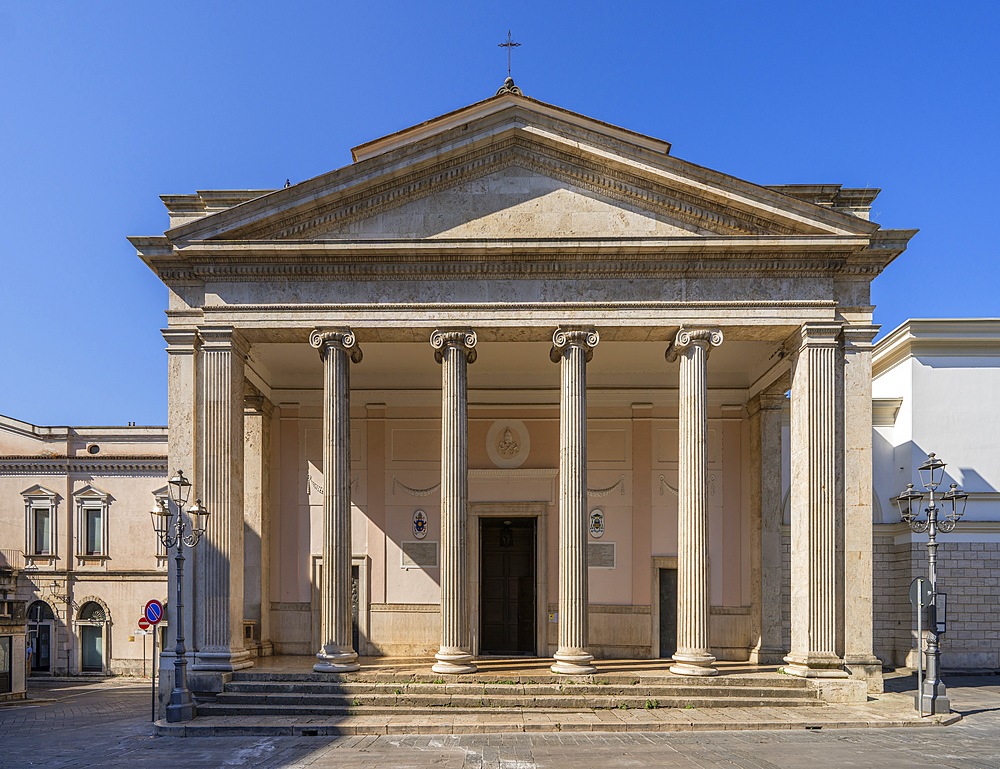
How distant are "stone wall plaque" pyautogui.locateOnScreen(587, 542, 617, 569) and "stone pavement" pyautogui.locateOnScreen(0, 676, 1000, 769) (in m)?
7.23

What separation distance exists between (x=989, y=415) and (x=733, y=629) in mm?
8916

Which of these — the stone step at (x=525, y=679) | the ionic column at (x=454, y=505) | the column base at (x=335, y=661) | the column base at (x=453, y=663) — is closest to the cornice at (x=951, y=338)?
the stone step at (x=525, y=679)

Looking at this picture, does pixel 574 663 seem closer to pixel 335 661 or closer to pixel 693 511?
pixel 693 511

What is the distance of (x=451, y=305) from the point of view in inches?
669

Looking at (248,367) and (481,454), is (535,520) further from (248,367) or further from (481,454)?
(248,367)

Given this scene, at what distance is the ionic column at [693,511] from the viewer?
1631 cm

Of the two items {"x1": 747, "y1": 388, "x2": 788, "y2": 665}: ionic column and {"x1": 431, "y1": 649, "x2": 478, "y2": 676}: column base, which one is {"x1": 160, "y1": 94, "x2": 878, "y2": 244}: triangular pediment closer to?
{"x1": 747, "y1": 388, "x2": 788, "y2": 665}: ionic column

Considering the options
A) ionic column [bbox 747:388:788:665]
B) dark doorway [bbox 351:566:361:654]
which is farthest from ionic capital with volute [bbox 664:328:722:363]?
dark doorway [bbox 351:566:361:654]

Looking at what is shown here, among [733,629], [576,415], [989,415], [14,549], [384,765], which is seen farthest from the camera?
[14,549]

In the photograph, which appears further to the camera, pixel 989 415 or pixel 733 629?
pixel 989 415

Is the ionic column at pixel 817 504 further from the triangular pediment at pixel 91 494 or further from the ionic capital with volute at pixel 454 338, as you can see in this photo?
the triangular pediment at pixel 91 494

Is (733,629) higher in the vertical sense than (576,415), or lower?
lower

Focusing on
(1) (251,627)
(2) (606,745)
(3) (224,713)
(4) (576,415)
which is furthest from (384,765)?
(1) (251,627)

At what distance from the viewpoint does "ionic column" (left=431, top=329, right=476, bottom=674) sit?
16.4 metres
